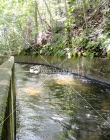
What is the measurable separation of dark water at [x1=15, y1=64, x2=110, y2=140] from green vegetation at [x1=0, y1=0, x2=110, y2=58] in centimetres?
206

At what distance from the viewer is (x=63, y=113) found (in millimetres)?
5742

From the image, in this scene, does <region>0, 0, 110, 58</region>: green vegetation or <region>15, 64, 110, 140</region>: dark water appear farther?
<region>0, 0, 110, 58</region>: green vegetation

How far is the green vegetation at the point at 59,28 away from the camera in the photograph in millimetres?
10578

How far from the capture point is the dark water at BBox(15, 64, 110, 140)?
4.49 metres

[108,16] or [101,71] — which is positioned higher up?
[108,16]

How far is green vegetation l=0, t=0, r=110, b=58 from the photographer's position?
34.7 feet

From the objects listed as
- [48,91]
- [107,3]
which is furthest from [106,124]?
[107,3]

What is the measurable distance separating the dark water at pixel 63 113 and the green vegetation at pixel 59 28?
206cm

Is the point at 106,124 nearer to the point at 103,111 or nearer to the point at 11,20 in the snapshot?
the point at 103,111

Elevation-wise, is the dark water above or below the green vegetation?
below

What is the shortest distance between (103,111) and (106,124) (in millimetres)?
903

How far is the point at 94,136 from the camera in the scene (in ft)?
14.3

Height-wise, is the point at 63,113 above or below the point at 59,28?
below

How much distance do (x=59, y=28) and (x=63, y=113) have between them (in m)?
13.6
